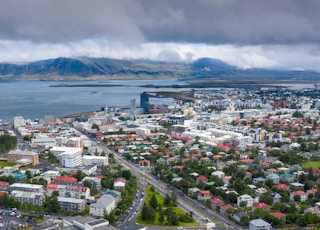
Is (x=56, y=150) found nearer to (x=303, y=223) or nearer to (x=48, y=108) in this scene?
(x=303, y=223)

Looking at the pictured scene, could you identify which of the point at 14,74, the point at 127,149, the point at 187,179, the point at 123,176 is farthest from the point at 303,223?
the point at 14,74

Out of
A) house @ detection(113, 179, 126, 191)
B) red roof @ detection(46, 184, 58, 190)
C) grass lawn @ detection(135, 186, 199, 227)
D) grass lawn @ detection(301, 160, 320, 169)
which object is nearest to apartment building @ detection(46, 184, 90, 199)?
red roof @ detection(46, 184, 58, 190)

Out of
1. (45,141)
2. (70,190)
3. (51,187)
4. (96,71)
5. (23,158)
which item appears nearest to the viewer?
(70,190)

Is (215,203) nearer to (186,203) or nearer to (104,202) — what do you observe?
(186,203)

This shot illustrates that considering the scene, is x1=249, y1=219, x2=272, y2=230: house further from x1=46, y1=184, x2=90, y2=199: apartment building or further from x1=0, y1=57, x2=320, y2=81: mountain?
x1=0, y1=57, x2=320, y2=81: mountain

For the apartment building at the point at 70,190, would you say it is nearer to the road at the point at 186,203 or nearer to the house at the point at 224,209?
the road at the point at 186,203

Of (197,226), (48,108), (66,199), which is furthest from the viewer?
(48,108)

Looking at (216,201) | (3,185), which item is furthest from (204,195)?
(3,185)
